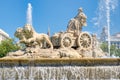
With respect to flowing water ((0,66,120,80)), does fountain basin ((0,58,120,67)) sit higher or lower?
higher

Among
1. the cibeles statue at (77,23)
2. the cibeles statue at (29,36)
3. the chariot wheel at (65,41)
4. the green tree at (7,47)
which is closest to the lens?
the cibeles statue at (29,36)

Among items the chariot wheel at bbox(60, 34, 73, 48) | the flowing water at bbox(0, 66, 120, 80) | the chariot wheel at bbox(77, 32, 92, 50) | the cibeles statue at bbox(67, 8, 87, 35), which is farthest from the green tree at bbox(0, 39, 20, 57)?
the flowing water at bbox(0, 66, 120, 80)

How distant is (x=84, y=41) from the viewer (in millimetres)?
22281

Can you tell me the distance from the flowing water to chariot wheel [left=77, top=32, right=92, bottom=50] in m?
3.46

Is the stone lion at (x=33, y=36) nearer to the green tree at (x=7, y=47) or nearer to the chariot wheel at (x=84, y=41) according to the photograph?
the chariot wheel at (x=84, y=41)

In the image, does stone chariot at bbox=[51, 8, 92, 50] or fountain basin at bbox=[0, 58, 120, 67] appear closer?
fountain basin at bbox=[0, 58, 120, 67]

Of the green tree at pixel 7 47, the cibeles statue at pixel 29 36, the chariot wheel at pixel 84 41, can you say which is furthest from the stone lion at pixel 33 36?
the green tree at pixel 7 47

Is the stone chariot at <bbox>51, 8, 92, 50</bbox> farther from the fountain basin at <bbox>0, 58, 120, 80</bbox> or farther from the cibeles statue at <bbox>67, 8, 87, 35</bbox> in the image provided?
the fountain basin at <bbox>0, 58, 120, 80</bbox>

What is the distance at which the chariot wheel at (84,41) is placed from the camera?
72.7 feet

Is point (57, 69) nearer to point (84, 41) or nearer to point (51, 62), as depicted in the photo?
point (51, 62)

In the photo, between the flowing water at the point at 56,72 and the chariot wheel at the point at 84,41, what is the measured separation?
3.46 m

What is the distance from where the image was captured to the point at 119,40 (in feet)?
320

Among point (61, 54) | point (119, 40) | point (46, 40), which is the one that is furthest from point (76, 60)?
point (119, 40)

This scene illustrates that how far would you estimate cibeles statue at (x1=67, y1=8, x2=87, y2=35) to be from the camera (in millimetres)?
22688
